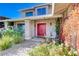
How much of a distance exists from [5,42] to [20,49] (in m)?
0.37

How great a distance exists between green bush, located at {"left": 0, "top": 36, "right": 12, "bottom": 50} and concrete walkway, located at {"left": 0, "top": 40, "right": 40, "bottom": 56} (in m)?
0.09

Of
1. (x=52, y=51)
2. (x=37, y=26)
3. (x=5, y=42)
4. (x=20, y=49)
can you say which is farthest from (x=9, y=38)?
(x=52, y=51)

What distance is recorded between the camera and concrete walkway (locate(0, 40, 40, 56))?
11.6 ft

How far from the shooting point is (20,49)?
3.68 meters

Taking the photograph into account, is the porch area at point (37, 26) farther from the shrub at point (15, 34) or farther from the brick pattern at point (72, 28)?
the brick pattern at point (72, 28)

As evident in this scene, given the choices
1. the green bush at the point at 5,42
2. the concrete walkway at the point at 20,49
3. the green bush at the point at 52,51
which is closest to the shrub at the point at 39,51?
the green bush at the point at 52,51

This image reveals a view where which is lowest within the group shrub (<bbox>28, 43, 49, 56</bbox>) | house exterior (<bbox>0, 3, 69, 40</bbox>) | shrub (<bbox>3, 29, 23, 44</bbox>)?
shrub (<bbox>28, 43, 49, 56</bbox>)

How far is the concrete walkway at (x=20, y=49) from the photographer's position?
354 centimetres

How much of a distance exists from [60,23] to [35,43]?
0.71m

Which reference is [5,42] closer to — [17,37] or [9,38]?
[9,38]

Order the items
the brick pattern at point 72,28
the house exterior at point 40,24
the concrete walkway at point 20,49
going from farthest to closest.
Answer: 1. the house exterior at point 40,24
2. the concrete walkway at point 20,49
3. the brick pattern at point 72,28

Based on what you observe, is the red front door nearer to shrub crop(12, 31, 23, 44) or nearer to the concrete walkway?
the concrete walkway

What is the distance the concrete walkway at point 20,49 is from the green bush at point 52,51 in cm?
18

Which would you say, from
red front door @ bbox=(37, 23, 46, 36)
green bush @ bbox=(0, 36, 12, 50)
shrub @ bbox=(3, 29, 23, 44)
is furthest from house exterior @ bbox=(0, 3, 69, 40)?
green bush @ bbox=(0, 36, 12, 50)
